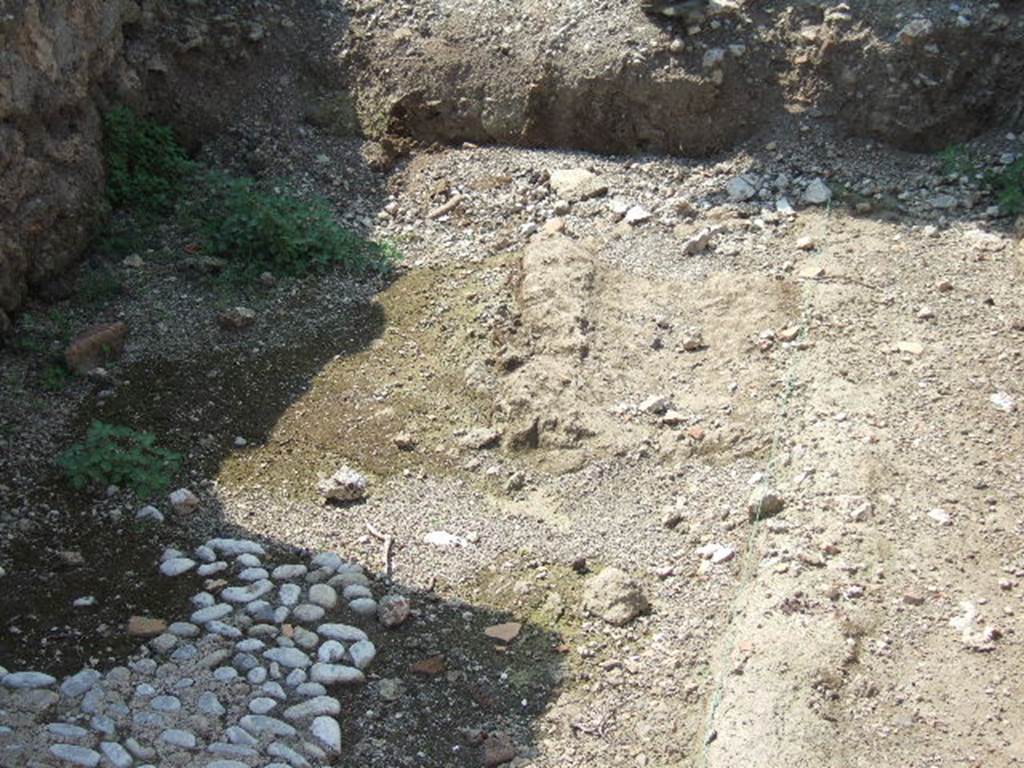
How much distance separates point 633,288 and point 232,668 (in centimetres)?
271

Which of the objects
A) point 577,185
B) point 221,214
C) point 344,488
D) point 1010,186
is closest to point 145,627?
point 344,488

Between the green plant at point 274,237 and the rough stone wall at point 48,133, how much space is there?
1.94ft

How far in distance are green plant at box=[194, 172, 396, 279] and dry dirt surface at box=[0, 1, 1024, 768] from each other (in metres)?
0.13

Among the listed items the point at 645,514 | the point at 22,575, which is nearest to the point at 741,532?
the point at 645,514

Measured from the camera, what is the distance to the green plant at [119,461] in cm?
525

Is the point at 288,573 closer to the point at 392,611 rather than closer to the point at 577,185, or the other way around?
the point at 392,611

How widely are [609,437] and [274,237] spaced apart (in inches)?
84.6

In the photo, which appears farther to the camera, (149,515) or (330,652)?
(149,515)

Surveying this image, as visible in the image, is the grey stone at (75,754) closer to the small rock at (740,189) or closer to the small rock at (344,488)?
the small rock at (344,488)

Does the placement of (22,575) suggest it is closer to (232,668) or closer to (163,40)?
(232,668)

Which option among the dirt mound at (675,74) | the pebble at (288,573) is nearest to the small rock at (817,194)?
the dirt mound at (675,74)

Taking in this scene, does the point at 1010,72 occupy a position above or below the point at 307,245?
above

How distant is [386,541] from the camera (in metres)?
5.17

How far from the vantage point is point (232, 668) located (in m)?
4.46
